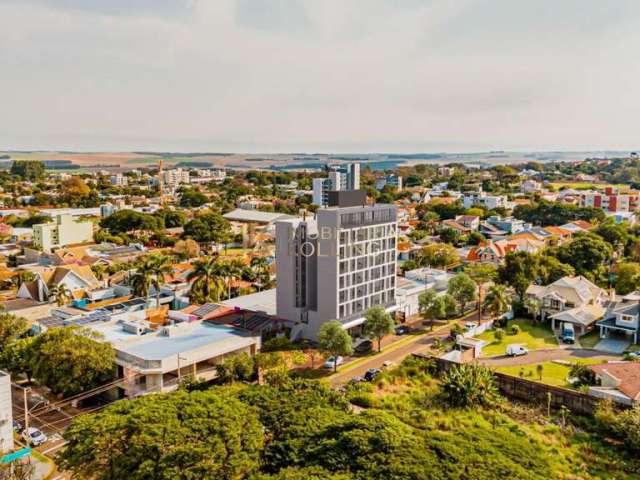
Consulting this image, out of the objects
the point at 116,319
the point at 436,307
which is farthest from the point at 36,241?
the point at 436,307

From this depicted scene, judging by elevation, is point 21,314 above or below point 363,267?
below

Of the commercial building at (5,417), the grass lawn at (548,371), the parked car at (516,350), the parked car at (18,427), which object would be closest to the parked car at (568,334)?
the grass lawn at (548,371)

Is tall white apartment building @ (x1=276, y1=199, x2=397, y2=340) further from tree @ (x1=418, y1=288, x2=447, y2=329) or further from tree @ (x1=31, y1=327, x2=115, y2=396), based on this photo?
tree @ (x1=31, y1=327, x2=115, y2=396)

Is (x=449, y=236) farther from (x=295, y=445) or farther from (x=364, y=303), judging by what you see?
(x=295, y=445)

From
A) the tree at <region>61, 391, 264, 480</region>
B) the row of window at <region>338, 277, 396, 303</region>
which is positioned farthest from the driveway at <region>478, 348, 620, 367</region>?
the tree at <region>61, 391, 264, 480</region>

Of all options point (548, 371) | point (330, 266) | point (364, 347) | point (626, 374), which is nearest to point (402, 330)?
point (364, 347)

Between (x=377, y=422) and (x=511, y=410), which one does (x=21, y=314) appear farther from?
(x=511, y=410)
